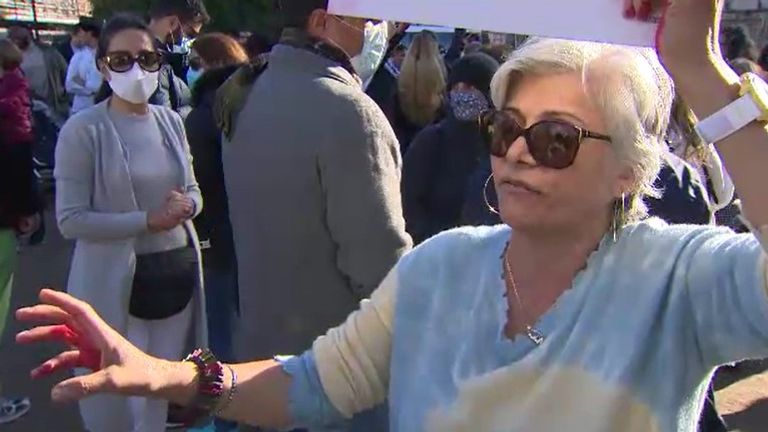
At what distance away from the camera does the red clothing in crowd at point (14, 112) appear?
422 centimetres

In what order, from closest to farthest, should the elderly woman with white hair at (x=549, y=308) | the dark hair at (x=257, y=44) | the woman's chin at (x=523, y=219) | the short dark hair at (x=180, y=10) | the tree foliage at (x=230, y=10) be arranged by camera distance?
the elderly woman with white hair at (x=549, y=308)
the woman's chin at (x=523, y=219)
the short dark hair at (x=180, y=10)
the dark hair at (x=257, y=44)
the tree foliage at (x=230, y=10)


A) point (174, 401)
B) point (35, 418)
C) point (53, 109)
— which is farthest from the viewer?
point (53, 109)

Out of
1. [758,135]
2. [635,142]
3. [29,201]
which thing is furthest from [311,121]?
[29,201]

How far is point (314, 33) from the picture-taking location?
8.68ft

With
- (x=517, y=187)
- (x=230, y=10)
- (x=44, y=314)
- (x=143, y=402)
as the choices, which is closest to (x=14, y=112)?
(x=143, y=402)

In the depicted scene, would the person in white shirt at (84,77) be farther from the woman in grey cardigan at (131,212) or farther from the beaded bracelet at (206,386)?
the beaded bracelet at (206,386)

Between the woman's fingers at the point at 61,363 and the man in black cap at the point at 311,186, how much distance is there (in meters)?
1.08

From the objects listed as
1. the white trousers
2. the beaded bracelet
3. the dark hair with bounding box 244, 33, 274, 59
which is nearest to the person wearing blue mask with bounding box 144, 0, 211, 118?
the dark hair with bounding box 244, 33, 274, 59

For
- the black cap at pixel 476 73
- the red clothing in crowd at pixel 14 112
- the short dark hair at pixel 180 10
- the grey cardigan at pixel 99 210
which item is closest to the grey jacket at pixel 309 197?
the grey cardigan at pixel 99 210

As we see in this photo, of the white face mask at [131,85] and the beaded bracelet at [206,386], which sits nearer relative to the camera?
the beaded bracelet at [206,386]

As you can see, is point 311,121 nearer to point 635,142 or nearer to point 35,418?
point 635,142

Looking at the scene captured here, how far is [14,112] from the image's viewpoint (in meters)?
4.32

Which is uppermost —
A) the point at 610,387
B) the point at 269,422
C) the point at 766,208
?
the point at 766,208

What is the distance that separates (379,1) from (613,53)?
44cm
